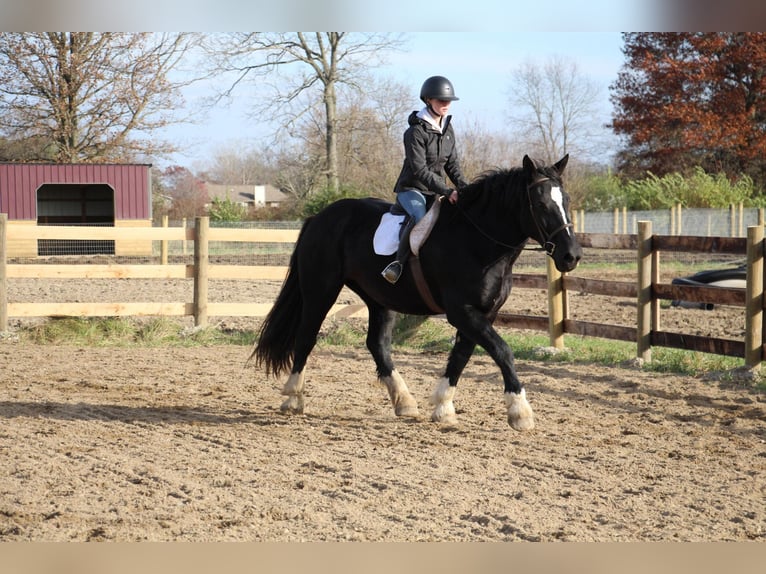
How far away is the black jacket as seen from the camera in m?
6.20

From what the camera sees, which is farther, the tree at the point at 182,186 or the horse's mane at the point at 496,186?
the tree at the point at 182,186

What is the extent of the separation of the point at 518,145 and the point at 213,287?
32542mm

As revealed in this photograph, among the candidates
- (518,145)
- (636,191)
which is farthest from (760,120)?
(518,145)

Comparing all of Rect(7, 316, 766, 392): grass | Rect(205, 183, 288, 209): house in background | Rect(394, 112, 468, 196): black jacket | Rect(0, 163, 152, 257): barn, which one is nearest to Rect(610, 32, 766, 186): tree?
Rect(0, 163, 152, 257): barn

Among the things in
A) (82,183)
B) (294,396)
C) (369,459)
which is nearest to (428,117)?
(294,396)

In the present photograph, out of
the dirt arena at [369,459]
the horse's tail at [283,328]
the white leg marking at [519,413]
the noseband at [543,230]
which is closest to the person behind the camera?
the dirt arena at [369,459]

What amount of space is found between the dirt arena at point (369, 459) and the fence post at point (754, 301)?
420 mm

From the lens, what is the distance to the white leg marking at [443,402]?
6.29m

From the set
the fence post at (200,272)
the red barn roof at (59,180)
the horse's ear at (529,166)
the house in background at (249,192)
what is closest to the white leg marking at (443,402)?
the horse's ear at (529,166)

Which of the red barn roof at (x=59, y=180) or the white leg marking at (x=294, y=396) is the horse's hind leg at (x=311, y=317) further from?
the red barn roof at (x=59, y=180)

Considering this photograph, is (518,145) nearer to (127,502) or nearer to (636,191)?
(636,191)

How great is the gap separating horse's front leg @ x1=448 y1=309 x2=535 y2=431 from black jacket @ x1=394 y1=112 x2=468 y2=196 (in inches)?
36.8

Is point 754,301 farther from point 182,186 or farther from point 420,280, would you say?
point 182,186

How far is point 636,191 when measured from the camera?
112ft
